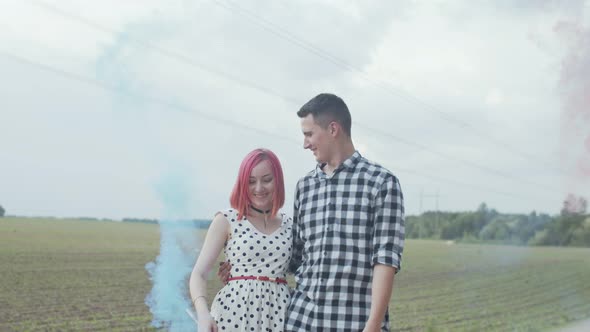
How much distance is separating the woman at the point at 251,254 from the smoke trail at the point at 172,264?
3.90m

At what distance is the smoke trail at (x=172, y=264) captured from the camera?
5.57m

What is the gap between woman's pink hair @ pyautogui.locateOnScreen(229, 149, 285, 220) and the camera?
166 centimetres

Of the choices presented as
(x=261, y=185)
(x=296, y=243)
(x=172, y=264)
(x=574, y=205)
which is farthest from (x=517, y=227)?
(x=261, y=185)

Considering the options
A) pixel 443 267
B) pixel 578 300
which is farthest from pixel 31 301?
pixel 578 300

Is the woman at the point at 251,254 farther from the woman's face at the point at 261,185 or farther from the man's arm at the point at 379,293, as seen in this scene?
the man's arm at the point at 379,293

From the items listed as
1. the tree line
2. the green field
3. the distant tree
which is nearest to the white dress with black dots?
the green field

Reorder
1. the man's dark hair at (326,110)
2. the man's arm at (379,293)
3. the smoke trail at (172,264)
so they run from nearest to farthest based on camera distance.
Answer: the man's arm at (379,293), the man's dark hair at (326,110), the smoke trail at (172,264)

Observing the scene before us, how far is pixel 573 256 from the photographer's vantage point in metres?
10.8

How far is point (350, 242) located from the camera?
1.57m

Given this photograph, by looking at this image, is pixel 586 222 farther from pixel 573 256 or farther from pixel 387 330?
pixel 387 330

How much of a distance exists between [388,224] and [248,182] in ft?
1.17

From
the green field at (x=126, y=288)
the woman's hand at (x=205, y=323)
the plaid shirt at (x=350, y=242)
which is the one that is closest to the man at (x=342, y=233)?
the plaid shirt at (x=350, y=242)

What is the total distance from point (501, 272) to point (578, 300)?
1.12 meters

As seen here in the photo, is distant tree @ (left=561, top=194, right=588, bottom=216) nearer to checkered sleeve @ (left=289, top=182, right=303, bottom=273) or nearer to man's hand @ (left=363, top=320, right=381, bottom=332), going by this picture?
checkered sleeve @ (left=289, top=182, right=303, bottom=273)
